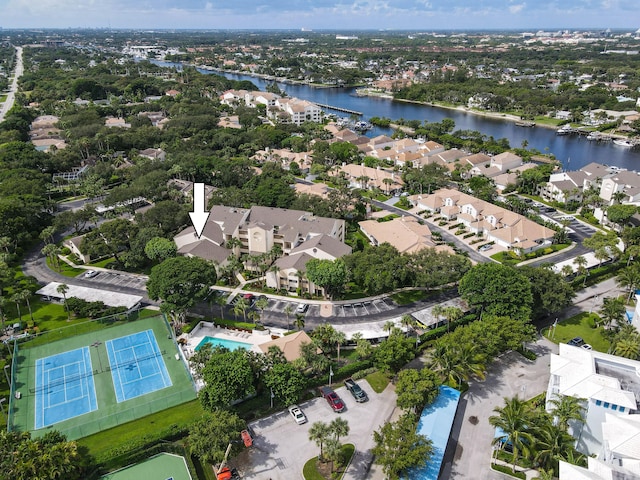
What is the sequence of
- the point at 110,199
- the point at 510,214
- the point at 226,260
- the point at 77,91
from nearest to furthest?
the point at 226,260, the point at 510,214, the point at 110,199, the point at 77,91

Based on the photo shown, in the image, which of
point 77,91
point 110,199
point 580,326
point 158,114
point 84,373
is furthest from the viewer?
point 77,91

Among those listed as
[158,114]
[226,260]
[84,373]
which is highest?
[158,114]

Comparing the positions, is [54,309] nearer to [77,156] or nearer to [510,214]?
[77,156]

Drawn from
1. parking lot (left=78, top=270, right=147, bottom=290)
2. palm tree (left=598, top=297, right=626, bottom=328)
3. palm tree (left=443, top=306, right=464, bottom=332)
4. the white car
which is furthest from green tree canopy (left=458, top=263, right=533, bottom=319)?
parking lot (left=78, top=270, right=147, bottom=290)

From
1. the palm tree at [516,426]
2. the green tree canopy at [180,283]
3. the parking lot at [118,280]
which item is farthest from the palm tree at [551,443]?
the parking lot at [118,280]

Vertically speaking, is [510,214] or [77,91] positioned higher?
[77,91]

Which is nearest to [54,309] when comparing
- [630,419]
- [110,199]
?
[110,199]

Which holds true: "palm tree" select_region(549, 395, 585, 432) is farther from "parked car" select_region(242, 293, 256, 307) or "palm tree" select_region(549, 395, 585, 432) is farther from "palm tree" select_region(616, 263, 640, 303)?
"parked car" select_region(242, 293, 256, 307)
